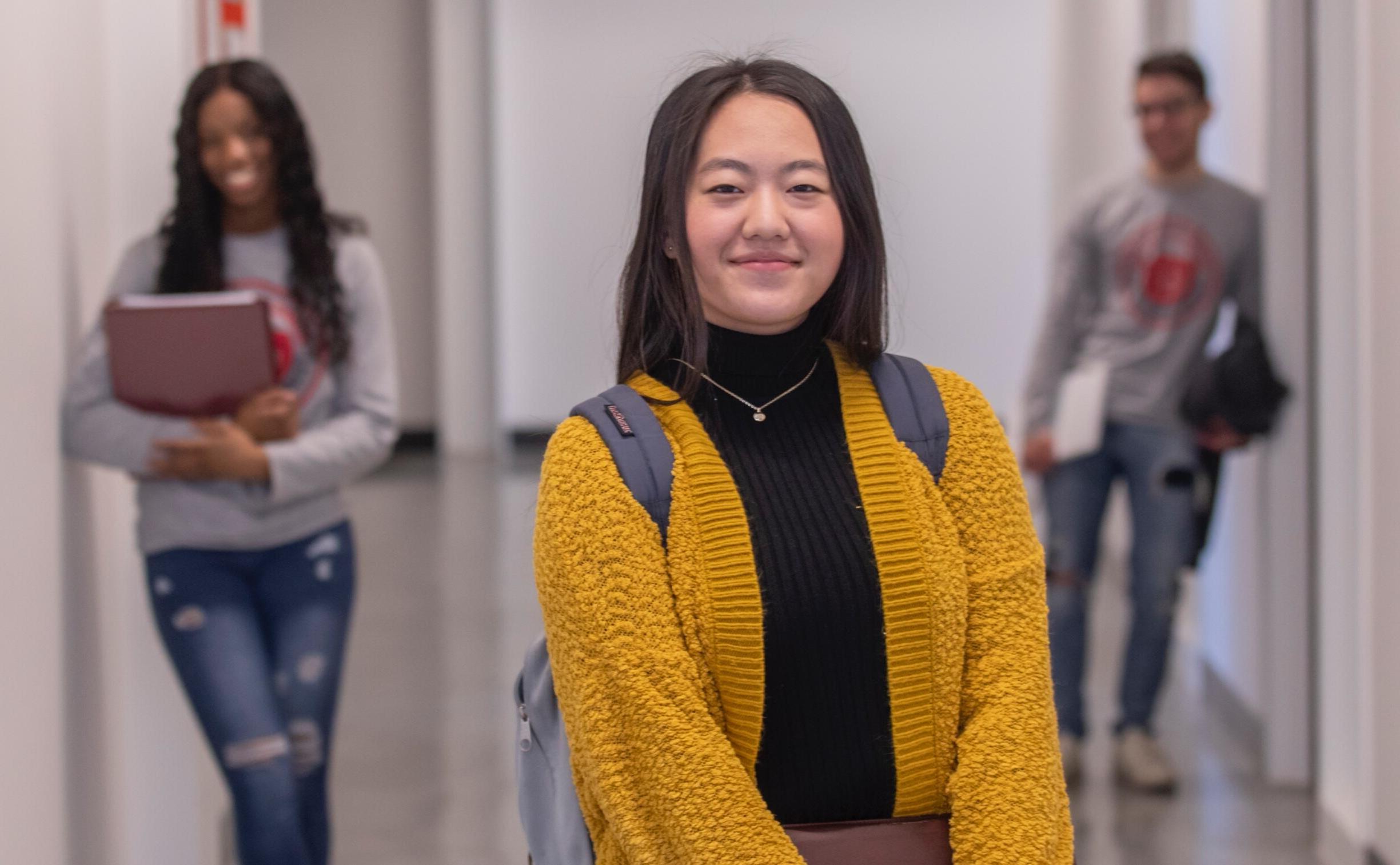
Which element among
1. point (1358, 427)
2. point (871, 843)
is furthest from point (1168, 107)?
point (871, 843)

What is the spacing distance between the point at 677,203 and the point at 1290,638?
121 inches

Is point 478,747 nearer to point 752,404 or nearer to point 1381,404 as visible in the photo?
point 1381,404

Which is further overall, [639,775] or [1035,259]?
[1035,259]

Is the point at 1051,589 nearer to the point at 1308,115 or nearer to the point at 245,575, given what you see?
the point at 1308,115

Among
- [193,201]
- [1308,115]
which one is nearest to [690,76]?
[193,201]

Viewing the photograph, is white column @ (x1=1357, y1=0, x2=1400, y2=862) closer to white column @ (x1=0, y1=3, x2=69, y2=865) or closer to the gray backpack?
the gray backpack

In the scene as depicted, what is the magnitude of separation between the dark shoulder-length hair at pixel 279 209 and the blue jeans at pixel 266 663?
1.41ft

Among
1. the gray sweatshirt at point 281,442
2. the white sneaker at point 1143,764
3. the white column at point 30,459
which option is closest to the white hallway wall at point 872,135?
the white sneaker at point 1143,764

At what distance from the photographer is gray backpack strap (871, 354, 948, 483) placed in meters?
1.62

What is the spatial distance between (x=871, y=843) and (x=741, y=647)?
8.6 inches

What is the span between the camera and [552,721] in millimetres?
1667

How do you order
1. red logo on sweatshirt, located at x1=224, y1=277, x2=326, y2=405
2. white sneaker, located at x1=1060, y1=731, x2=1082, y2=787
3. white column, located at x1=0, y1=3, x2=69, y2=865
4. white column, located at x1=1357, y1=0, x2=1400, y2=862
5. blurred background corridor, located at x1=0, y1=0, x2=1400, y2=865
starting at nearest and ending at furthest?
white column, located at x1=0, y1=3, x2=69, y2=865
blurred background corridor, located at x1=0, y1=0, x2=1400, y2=865
red logo on sweatshirt, located at x1=224, y1=277, x2=326, y2=405
white column, located at x1=1357, y1=0, x2=1400, y2=862
white sneaker, located at x1=1060, y1=731, x2=1082, y2=787

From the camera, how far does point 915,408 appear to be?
165cm

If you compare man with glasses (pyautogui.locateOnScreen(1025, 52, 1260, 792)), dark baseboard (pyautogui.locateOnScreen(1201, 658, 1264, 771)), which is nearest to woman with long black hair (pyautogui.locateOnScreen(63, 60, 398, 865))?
man with glasses (pyautogui.locateOnScreen(1025, 52, 1260, 792))
